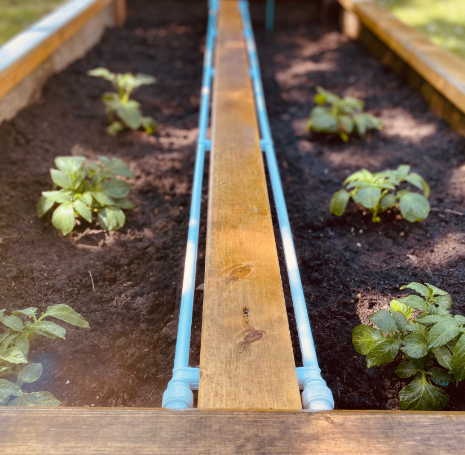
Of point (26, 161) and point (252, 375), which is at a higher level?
point (252, 375)

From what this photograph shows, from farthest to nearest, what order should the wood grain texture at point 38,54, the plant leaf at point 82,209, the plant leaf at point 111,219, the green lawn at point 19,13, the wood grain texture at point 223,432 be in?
the green lawn at point 19,13
the wood grain texture at point 38,54
the plant leaf at point 111,219
the plant leaf at point 82,209
the wood grain texture at point 223,432

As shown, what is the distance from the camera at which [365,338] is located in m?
1.23

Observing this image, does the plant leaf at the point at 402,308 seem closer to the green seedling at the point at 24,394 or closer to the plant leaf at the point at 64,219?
the green seedling at the point at 24,394

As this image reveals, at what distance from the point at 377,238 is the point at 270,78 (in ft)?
7.55

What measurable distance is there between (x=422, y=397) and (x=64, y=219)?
52.6 inches

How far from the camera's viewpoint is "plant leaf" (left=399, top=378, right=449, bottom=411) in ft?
3.70

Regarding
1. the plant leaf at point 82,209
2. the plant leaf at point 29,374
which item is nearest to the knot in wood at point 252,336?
the plant leaf at point 29,374

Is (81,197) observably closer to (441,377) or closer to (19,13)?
(441,377)

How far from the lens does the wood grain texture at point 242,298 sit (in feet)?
3.20

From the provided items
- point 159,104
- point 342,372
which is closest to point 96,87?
point 159,104

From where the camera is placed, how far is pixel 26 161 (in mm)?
2158

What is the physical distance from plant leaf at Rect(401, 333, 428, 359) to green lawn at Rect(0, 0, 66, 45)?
3091mm

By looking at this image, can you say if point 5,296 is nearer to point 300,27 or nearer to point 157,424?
point 157,424

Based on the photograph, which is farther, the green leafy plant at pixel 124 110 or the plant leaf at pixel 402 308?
the green leafy plant at pixel 124 110
